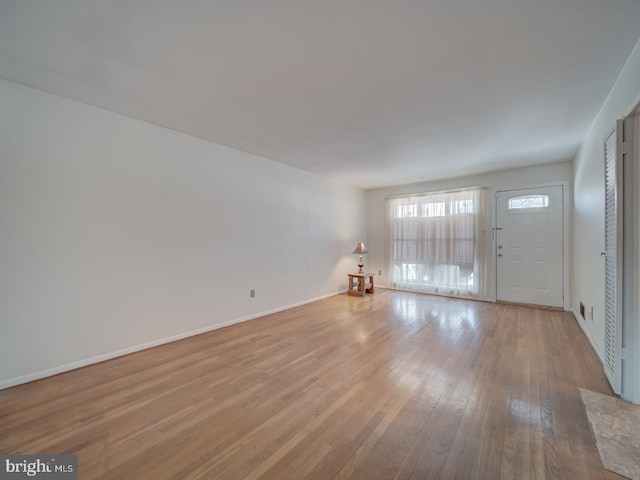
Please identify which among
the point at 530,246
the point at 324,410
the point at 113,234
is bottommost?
the point at 324,410

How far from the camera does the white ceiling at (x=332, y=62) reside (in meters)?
1.51

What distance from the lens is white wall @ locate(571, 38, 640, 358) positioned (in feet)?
6.37

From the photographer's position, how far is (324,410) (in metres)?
1.86

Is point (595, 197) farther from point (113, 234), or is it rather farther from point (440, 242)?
point (113, 234)

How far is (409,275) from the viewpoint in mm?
6105

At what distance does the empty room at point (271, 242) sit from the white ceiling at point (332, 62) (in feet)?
0.06

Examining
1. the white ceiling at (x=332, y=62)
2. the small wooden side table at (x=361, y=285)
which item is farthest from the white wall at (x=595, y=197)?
the small wooden side table at (x=361, y=285)

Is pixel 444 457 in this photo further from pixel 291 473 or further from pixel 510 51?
pixel 510 51

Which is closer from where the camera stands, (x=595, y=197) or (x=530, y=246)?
(x=595, y=197)

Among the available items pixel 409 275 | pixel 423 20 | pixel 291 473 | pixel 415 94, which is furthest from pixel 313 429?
pixel 409 275

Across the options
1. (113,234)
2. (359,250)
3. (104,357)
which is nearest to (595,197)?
(359,250)

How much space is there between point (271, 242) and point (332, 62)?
9.54 feet

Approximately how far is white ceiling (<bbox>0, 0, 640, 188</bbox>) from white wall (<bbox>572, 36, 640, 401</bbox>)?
137 mm

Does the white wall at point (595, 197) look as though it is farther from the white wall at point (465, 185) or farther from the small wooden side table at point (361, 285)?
the small wooden side table at point (361, 285)
